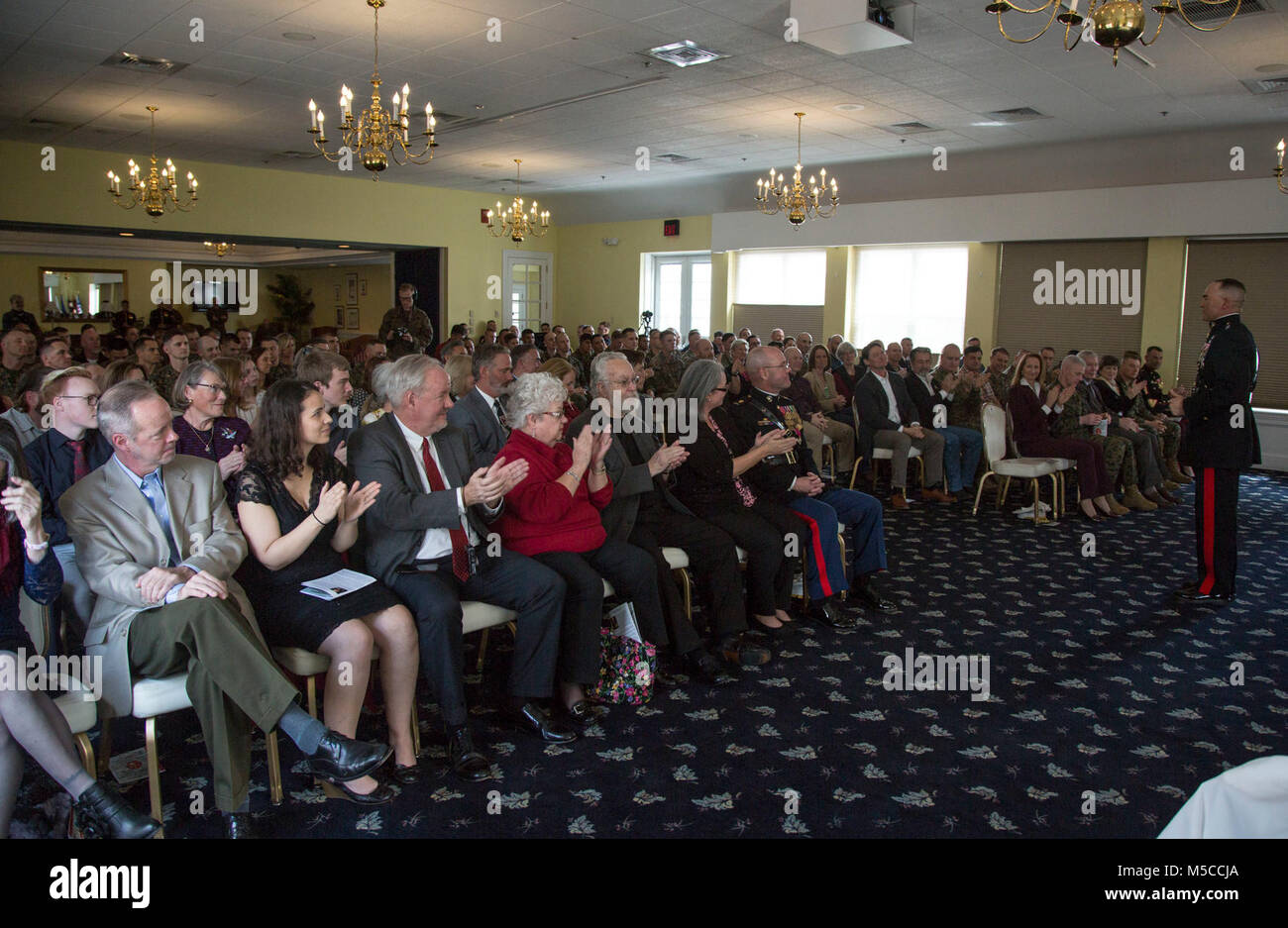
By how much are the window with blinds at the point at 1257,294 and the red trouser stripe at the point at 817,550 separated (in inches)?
288

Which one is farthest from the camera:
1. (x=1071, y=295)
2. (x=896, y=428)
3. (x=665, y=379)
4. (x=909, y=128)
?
(x=1071, y=295)

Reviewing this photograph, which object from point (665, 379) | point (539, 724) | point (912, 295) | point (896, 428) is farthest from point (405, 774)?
point (912, 295)

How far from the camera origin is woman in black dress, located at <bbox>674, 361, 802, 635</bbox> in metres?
4.17

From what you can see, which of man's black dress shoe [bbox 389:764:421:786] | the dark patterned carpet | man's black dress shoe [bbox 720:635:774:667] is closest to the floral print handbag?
the dark patterned carpet

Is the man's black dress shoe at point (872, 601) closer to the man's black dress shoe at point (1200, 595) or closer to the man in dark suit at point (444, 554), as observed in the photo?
the man's black dress shoe at point (1200, 595)

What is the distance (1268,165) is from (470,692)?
10030 millimetres

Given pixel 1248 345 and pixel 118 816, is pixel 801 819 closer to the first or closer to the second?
pixel 118 816

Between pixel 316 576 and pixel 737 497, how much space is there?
207 centimetres

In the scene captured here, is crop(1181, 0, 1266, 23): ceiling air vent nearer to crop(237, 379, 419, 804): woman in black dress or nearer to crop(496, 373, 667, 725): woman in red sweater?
crop(496, 373, 667, 725): woman in red sweater

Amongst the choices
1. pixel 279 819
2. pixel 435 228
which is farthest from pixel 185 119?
pixel 279 819

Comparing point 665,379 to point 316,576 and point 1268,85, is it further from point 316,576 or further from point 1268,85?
point 1268,85

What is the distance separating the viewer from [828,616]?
443cm

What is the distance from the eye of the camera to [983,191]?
11.4 metres

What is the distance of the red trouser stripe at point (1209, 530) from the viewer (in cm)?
492
